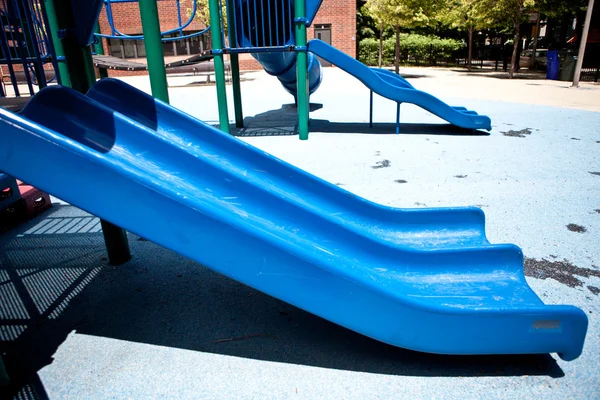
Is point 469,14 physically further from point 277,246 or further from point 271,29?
point 277,246

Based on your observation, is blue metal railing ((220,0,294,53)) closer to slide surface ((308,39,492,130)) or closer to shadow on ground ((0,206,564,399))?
slide surface ((308,39,492,130))

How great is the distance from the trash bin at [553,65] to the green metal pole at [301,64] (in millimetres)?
14086

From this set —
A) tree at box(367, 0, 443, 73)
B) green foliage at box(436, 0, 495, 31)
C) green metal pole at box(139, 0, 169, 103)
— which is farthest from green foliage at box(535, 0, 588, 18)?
green metal pole at box(139, 0, 169, 103)

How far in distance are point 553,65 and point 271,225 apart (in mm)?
18441

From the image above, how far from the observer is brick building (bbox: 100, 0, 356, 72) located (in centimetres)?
2620

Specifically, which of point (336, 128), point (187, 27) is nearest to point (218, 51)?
point (336, 128)

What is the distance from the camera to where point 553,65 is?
16.6 metres

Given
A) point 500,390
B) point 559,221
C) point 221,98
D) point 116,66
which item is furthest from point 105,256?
point 116,66

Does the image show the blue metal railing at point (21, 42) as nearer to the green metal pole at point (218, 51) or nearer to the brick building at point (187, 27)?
the green metal pole at point (218, 51)

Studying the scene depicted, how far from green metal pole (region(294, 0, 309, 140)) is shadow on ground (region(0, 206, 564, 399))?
14.1ft

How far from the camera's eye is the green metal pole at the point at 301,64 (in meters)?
6.64

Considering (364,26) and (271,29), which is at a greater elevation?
(364,26)

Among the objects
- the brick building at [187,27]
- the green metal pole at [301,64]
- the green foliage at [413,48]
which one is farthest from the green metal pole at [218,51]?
the green foliage at [413,48]

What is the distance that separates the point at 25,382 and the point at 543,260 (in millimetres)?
3275
